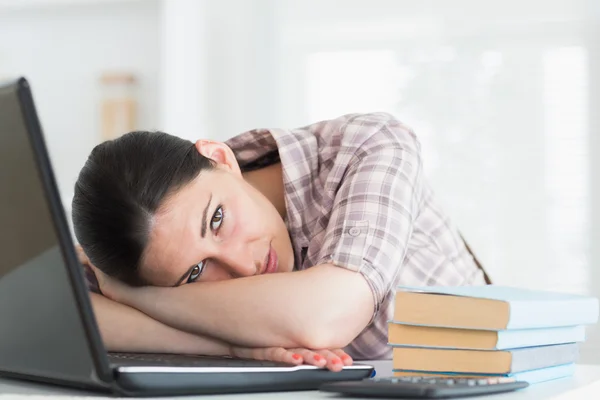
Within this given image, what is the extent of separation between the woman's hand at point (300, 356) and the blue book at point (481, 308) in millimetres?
79

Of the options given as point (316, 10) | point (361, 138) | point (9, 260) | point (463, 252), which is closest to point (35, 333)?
point (9, 260)

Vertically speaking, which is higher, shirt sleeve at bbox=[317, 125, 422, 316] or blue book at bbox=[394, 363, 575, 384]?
shirt sleeve at bbox=[317, 125, 422, 316]

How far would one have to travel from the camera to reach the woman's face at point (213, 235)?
111cm

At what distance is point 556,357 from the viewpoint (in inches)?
32.9

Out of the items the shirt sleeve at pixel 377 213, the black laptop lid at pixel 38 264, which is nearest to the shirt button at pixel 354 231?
the shirt sleeve at pixel 377 213

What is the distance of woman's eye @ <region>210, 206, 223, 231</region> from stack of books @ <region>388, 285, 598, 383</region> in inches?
16.9

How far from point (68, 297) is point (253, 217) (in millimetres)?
655

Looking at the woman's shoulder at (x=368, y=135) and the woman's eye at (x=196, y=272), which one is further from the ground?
the woman's shoulder at (x=368, y=135)

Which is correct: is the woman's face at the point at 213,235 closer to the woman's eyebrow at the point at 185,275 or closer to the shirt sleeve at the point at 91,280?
the woman's eyebrow at the point at 185,275

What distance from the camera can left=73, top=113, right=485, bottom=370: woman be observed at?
1.00m

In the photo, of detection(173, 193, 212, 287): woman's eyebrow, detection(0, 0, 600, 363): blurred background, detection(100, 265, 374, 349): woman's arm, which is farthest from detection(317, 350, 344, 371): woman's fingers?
detection(0, 0, 600, 363): blurred background

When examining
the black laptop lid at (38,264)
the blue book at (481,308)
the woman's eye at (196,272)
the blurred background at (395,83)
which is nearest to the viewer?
the black laptop lid at (38,264)

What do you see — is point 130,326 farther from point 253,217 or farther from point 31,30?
point 31,30

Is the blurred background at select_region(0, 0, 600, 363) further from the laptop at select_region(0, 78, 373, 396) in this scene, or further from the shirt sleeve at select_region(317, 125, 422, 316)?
the laptop at select_region(0, 78, 373, 396)
